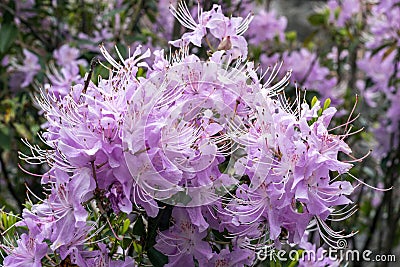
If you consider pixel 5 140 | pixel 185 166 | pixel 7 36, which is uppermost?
pixel 185 166

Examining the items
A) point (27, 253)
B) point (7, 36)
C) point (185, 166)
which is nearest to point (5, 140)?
point (7, 36)

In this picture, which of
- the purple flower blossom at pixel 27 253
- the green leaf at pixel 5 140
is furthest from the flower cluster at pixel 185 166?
the green leaf at pixel 5 140

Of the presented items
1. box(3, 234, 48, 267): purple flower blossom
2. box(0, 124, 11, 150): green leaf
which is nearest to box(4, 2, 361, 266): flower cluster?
box(3, 234, 48, 267): purple flower blossom

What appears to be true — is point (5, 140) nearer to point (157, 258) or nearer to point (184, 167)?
point (157, 258)

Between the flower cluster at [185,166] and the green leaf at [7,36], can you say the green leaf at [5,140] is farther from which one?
the flower cluster at [185,166]

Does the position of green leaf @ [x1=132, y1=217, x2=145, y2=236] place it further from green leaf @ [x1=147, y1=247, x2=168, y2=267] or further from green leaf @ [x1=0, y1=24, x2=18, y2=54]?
green leaf @ [x1=0, y1=24, x2=18, y2=54]

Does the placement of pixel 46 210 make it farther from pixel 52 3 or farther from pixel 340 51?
pixel 340 51

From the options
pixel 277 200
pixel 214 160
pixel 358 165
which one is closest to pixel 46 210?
pixel 214 160
